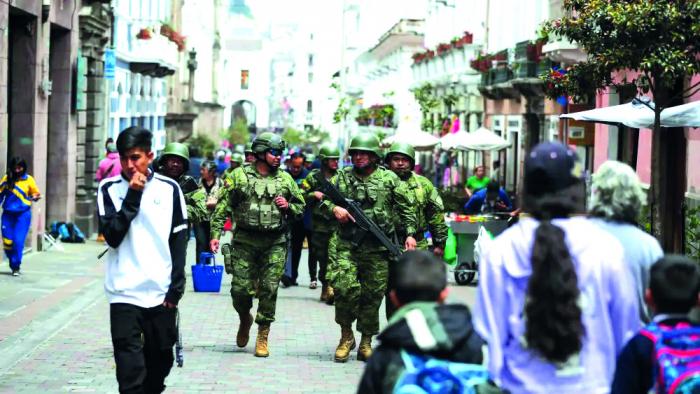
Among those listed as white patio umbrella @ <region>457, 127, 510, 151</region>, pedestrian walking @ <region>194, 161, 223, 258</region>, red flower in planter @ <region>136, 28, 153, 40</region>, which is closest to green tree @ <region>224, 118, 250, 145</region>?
red flower in planter @ <region>136, 28, 153, 40</region>

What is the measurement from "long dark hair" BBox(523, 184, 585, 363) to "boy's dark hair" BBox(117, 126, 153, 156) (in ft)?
10.4

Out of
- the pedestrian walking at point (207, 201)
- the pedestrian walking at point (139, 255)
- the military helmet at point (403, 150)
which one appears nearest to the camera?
the pedestrian walking at point (139, 255)

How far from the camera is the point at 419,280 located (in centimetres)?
507

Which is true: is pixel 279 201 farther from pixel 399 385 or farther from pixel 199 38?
pixel 199 38

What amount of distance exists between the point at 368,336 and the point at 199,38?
68206 millimetres

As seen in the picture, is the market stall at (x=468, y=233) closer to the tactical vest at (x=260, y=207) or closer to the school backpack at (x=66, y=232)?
the tactical vest at (x=260, y=207)

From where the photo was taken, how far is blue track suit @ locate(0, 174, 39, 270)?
1902 cm

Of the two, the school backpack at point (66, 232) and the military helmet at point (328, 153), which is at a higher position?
the military helmet at point (328, 153)

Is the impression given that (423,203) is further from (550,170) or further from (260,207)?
(550,170)

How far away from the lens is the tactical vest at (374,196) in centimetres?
1171

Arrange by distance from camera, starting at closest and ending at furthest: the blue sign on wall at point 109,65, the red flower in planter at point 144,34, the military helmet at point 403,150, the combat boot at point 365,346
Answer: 1. the combat boot at point 365,346
2. the military helmet at point 403,150
3. the blue sign on wall at point 109,65
4. the red flower in planter at point 144,34

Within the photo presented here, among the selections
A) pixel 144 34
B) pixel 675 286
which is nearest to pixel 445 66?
pixel 144 34

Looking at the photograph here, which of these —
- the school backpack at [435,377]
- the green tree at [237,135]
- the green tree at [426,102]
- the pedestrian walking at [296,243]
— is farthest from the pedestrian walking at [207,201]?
the green tree at [237,135]

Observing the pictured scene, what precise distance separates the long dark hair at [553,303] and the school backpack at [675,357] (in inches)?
10.4
